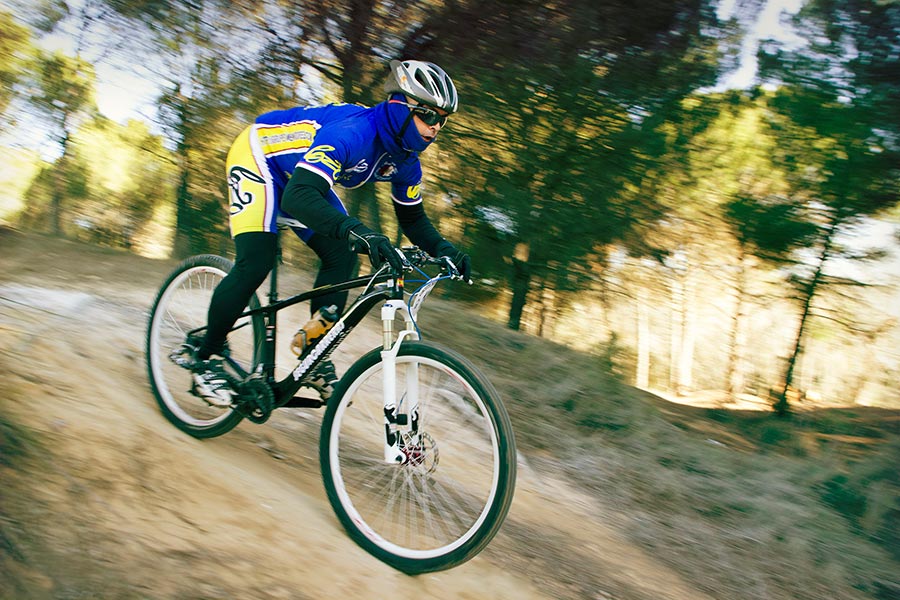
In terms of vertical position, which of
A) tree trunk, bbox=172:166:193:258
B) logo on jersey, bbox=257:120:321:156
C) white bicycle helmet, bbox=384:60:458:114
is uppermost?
white bicycle helmet, bbox=384:60:458:114

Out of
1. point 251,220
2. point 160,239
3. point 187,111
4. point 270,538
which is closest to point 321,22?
point 187,111

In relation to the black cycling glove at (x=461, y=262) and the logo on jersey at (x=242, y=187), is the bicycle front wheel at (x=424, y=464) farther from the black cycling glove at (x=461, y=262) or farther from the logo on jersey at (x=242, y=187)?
the logo on jersey at (x=242, y=187)

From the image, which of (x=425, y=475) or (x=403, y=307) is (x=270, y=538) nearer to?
(x=425, y=475)

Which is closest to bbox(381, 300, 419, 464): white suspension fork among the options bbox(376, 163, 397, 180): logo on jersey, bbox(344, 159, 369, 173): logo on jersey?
bbox(344, 159, 369, 173): logo on jersey

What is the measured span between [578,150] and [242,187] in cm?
766

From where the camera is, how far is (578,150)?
1026 cm

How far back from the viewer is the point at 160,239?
13500mm

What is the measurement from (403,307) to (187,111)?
9998mm

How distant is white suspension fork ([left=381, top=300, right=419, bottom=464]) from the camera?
2.94 metres

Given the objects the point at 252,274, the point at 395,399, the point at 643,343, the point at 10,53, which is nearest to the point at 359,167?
the point at 252,274

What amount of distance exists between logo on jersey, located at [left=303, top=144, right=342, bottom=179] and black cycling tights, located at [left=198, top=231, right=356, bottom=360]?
53 centimetres

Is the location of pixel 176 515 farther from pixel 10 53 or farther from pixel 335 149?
pixel 10 53

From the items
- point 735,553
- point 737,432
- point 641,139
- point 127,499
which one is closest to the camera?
point 127,499

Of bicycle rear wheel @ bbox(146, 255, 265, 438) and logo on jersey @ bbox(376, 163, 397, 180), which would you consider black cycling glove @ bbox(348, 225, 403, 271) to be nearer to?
logo on jersey @ bbox(376, 163, 397, 180)
